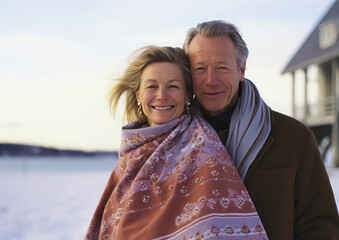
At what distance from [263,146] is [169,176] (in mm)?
590

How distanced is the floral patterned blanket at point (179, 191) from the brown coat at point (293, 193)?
0.74ft

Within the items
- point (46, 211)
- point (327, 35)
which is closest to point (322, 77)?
point (327, 35)

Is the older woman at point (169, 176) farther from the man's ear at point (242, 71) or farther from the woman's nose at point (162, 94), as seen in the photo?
the man's ear at point (242, 71)

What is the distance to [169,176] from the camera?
2.29m

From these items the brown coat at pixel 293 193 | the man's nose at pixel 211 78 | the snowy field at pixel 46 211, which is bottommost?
the snowy field at pixel 46 211

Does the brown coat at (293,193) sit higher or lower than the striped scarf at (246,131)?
lower

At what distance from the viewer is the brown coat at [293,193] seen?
7.77 feet

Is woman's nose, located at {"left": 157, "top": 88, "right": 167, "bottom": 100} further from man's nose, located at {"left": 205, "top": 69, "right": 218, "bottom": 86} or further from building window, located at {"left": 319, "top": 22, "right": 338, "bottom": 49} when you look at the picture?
building window, located at {"left": 319, "top": 22, "right": 338, "bottom": 49}

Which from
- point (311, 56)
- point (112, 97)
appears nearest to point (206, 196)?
point (112, 97)

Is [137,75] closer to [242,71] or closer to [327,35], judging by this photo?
[242,71]

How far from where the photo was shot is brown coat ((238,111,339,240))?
2.37 meters

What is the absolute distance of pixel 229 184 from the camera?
2.17 m

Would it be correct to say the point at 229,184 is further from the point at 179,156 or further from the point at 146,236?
the point at 146,236

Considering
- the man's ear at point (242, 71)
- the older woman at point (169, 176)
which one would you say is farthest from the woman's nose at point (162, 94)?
the man's ear at point (242, 71)
